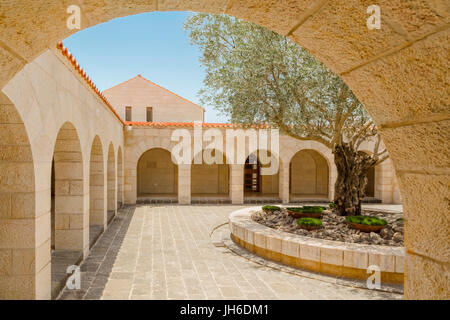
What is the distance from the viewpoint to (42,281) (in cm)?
404

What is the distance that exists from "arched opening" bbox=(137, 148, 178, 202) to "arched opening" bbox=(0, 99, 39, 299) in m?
15.0

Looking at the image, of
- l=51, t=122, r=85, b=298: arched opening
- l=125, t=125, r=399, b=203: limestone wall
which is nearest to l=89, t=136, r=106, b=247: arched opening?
l=51, t=122, r=85, b=298: arched opening

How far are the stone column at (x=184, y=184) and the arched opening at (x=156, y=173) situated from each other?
13.2ft

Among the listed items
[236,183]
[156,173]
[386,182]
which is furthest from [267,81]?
[156,173]

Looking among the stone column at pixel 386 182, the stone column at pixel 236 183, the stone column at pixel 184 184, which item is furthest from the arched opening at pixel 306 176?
the stone column at pixel 184 184

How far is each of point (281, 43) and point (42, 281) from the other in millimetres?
6652

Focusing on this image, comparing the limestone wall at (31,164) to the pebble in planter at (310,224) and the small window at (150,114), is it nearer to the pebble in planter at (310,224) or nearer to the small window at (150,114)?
the pebble in planter at (310,224)

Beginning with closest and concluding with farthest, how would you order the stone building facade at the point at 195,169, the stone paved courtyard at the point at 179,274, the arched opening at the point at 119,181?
1. the stone paved courtyard at the point at 179,274
2. the arched opening at the point at 119,181
3. the stone building facade at the point at 195,169

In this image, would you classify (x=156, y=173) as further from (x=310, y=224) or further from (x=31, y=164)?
(x=31, y=164)

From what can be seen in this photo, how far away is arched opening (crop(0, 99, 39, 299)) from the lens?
3.71 metres

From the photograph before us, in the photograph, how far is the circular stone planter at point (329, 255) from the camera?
556 centimetres

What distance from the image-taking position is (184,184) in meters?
14.9
